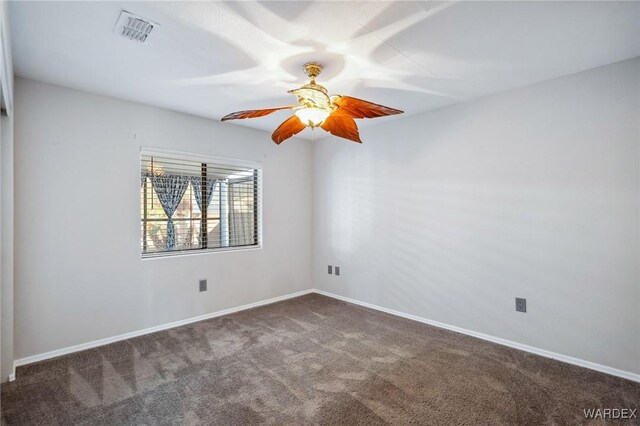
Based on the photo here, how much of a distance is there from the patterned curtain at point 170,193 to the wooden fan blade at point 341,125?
6.50 ft

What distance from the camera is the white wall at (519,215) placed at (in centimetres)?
243

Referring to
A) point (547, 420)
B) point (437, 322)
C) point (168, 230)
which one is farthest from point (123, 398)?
point (437, 322)

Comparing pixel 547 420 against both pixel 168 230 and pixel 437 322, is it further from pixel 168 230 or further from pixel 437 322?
pixel 168 230

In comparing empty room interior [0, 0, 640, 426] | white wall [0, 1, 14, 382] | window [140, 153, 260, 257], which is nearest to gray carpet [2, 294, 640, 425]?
empty room interior [0, 0, 640, 426]

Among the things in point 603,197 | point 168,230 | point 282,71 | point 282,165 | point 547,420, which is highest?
point 282,71

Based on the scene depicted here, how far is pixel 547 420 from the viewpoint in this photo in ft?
6.30

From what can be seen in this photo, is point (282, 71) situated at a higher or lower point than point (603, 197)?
higher

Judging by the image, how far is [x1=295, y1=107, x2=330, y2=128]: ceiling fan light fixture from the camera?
220 cm

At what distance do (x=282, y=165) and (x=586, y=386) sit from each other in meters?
3.85

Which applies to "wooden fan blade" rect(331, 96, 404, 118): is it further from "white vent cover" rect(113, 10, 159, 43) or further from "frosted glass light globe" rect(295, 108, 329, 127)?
"white vent cover" rect(113, 10, 159, 43)

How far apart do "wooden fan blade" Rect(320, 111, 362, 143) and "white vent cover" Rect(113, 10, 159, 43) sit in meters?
1.26

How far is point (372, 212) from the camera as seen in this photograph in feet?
13.5

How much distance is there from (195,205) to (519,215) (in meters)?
3.40

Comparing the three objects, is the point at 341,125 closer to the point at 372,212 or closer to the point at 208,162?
the point at 372,212
